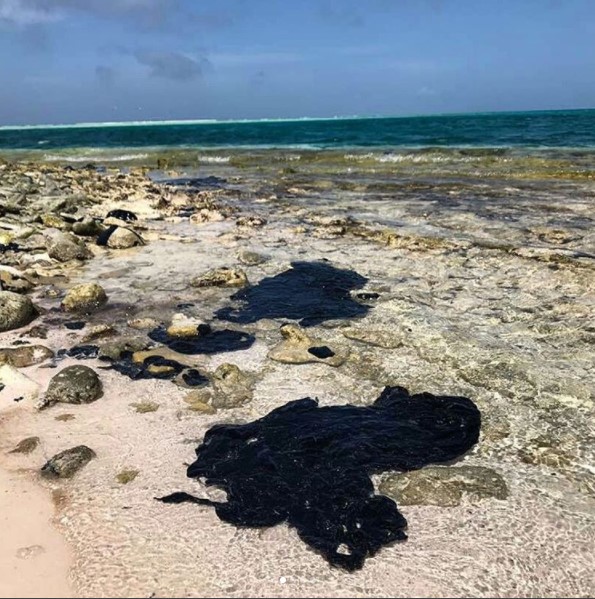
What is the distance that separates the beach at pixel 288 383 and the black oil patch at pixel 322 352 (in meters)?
0.06

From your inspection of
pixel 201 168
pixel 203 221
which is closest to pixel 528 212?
pixel 203 221

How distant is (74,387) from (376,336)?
2.90 meters

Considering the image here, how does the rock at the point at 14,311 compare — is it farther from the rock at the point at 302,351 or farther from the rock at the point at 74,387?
the rock at the point at 302,351

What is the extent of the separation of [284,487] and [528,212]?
35.6 ft

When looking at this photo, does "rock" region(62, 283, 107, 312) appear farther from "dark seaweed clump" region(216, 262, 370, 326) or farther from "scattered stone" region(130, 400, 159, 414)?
"scattered stone" region(130, 400, 159, 414)

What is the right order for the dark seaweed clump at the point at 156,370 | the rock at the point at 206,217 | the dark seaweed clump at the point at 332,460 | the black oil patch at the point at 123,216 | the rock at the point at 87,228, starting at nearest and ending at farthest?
the dark seaweed clump at the point at 332,460
the dark seaweed clump at the point at 156,370
the rock at the point at 87,228
the black oil patch at the point at 123,216
the rock at the point at 206,217

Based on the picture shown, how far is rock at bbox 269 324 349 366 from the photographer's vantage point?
17.1 feet

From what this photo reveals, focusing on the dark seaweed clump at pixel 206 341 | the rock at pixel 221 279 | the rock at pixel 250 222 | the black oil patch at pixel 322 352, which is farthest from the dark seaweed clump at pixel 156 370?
the rock at pixel 250 222

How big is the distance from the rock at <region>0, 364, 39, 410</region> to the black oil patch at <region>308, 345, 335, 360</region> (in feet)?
8.07

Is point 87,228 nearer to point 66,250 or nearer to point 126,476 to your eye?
point 66,250

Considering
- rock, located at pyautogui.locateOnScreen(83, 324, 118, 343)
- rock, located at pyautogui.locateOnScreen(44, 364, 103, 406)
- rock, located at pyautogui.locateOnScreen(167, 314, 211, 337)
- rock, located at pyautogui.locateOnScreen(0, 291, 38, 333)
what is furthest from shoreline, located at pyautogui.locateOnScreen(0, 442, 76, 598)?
rock, located at pyautogui.locateOnScreen(0, 291, 38, 333)

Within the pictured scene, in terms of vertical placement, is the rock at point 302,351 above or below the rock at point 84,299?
below

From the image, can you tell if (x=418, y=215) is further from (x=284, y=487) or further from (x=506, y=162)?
(x=506, y=162)

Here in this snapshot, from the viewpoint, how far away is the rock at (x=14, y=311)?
5.80 meters
